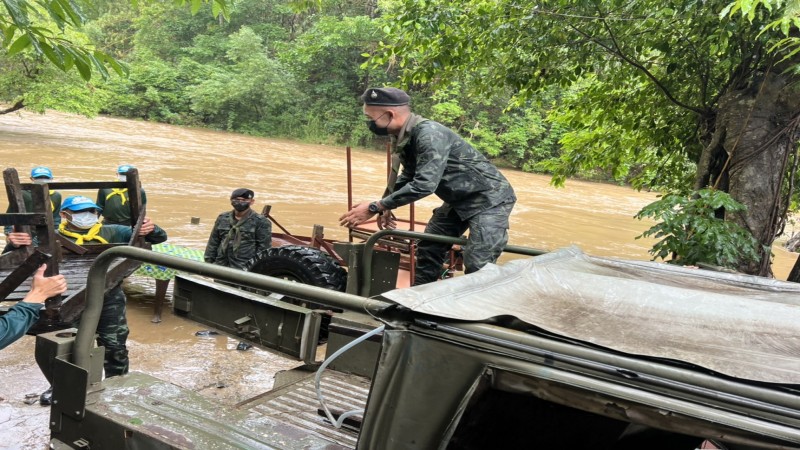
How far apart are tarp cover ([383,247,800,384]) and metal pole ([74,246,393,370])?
0.80 ft

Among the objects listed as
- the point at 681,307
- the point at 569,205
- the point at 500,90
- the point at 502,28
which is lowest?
the point at 569,205

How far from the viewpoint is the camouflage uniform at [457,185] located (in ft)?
12.5

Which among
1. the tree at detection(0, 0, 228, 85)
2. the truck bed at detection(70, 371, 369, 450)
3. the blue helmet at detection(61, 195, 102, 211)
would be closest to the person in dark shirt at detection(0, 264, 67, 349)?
the truck bed at detection(70, 371, 369, 450)

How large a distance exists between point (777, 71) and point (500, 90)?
3080mm

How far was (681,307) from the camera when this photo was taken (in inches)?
73.6

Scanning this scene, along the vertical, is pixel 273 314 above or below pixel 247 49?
below

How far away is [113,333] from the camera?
4.59m

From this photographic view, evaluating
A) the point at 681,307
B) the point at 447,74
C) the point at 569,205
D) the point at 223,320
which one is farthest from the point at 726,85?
the point at 569,205

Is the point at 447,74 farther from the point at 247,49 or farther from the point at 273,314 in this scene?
the point at 247,49

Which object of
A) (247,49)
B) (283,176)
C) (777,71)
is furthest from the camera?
(247,49)

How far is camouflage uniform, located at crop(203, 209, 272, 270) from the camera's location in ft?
22.9

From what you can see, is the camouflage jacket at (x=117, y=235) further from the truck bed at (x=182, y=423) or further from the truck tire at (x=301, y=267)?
the truck bed at (x=182, y=423)

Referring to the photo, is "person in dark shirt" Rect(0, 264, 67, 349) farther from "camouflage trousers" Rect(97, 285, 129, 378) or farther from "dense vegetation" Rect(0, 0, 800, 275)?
"camouflage trousers" Rect(97, 285, 129, 378)

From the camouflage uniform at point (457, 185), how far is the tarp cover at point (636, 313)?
150 cm
